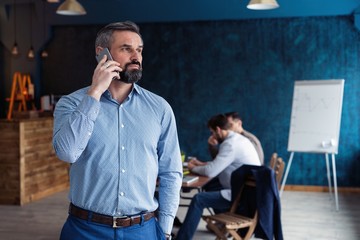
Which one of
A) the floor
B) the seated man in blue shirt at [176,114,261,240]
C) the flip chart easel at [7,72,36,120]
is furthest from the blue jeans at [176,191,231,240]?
the flip chart easel at [7,72,36,120]

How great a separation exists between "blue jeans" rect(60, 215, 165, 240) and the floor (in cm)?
382

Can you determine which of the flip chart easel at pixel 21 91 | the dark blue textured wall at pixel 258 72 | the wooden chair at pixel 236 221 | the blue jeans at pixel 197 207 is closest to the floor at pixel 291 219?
the blue jeans at pixel 197 207

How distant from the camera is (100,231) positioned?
2045 mm

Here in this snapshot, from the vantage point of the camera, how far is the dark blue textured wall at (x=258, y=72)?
343 inches

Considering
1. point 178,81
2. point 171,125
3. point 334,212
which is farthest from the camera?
point 178,81

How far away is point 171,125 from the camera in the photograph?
7.24 feet

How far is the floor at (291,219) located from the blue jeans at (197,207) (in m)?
0.76

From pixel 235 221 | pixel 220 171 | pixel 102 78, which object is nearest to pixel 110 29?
pixel 102 78

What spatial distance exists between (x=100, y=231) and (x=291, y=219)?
507 centimetres

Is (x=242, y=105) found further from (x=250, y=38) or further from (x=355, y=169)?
(x=355, y=169)

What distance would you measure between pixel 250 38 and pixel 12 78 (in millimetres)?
5002

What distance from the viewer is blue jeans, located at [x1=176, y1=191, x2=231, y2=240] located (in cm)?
508

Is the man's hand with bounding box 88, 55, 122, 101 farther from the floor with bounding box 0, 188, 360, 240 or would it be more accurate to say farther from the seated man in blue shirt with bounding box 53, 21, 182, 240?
the floor with bounding box 0, 188, 360, 240

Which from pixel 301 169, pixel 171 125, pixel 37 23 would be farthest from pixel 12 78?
pixel 171 125
